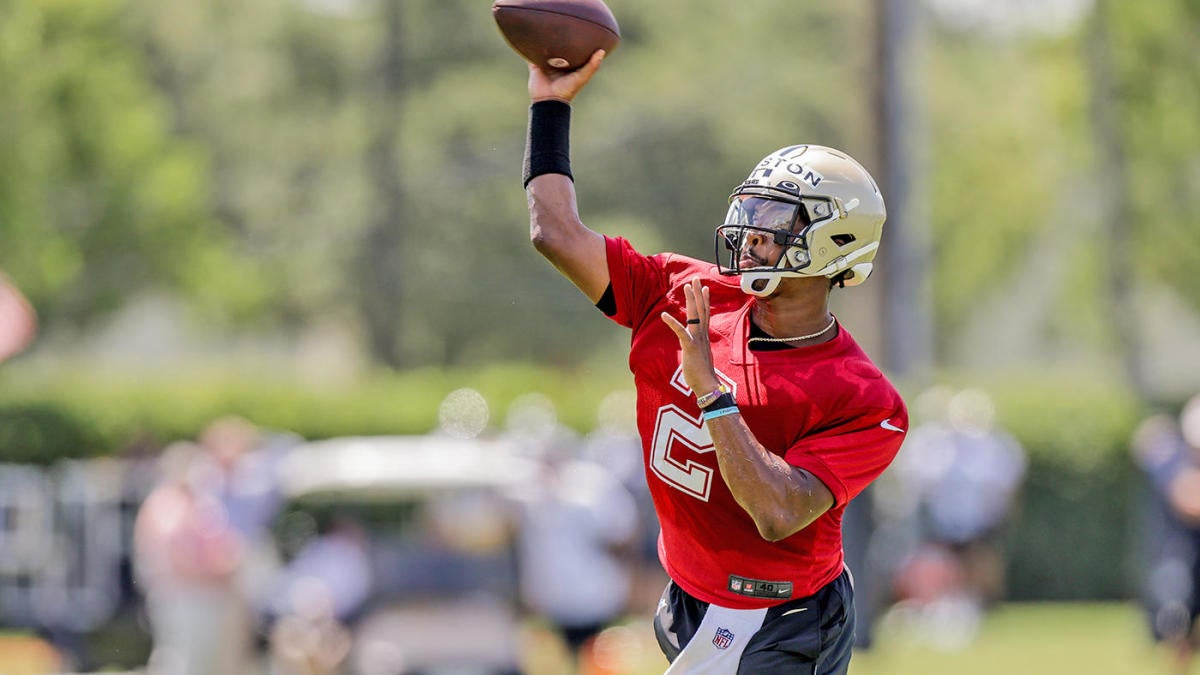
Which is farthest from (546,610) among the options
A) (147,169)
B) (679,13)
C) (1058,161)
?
(1058,161)

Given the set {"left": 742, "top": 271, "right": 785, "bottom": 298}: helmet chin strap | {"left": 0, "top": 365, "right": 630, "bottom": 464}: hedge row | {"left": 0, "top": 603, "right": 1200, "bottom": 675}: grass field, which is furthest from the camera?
{"left": 0, "top": 365, "right": 630, "bottom": 464}: hedge row

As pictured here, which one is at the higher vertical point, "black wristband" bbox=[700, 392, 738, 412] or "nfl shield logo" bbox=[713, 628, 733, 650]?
"black wristband" bbox=[700, 392, 738, 412]

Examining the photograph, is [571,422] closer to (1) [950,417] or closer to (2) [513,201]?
(1) [950,417]

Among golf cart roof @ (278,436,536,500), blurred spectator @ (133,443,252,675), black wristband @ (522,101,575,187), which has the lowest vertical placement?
blurred spectator @ (133,443,252,675)

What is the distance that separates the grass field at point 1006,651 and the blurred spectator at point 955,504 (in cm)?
37

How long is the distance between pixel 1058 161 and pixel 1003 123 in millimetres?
5648

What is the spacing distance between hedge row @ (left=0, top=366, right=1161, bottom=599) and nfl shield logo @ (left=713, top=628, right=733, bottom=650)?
1540cm

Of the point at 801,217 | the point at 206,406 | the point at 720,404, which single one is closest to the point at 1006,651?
the point at 206,406

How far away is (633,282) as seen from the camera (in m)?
5.29

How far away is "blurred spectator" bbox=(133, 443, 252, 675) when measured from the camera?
12.2m

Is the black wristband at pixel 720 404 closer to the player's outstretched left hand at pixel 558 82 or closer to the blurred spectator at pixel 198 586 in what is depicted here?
the player's outstretched left hand at pixel 558 82

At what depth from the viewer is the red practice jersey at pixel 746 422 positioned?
16.4ft

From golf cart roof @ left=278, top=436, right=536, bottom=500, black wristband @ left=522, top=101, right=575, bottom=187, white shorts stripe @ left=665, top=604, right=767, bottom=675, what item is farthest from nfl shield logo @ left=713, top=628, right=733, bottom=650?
golf cart roof @ left=278, top=436, right=536, bottom=500

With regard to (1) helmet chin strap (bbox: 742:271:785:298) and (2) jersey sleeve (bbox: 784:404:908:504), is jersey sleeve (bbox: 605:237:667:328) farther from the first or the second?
(2) jersey sleeve (bbox: 784:404:908:504)
